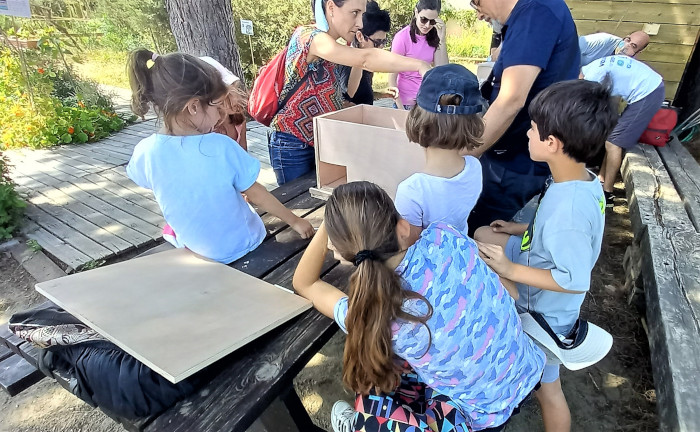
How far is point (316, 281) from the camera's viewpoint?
4.78 feet

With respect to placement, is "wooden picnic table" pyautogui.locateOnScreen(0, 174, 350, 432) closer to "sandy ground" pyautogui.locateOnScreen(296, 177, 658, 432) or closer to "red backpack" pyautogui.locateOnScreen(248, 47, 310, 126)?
"sandy ground" pyautogui.locateOnScreen(296, 177, 658, 432)

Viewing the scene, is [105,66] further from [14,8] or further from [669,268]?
[669,268]

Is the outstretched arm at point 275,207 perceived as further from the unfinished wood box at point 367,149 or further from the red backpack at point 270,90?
the red backpack at point 270,90

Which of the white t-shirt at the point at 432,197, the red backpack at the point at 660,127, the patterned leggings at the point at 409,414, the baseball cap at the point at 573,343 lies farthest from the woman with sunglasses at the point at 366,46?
the red backpack at the point at 660,127

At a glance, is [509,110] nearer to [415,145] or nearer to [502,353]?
[415,145]

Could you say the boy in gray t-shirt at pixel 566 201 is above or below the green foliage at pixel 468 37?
above

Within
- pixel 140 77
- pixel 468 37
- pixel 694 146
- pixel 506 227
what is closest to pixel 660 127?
pixel 694 146

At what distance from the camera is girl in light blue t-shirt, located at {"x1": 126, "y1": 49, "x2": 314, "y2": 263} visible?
151cm

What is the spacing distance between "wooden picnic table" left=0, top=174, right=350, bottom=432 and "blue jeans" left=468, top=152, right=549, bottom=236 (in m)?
0.76

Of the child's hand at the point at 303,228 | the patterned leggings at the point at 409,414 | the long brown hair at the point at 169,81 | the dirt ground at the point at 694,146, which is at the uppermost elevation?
the long brown hair at the point at 169,81

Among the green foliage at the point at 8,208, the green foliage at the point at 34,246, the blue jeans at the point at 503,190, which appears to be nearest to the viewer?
the blue jeans at the point at 503,190

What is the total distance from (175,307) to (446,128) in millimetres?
1035

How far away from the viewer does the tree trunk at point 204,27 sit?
426 cm

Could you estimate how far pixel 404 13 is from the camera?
10.4 meters
